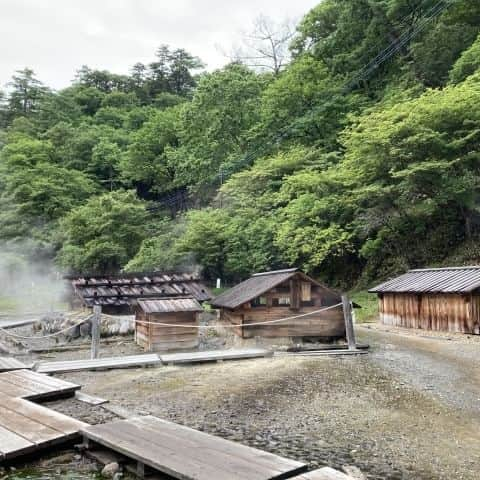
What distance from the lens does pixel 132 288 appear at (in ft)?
67.3

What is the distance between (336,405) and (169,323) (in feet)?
27.7

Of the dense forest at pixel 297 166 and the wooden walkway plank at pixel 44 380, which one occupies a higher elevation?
the dense forest at pixel 297 166

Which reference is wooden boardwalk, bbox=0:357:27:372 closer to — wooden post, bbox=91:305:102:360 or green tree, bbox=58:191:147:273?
wooden post, bbox=91:305:102:360

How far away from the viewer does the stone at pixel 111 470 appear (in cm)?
473

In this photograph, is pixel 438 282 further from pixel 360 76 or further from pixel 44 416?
pixel 360 76

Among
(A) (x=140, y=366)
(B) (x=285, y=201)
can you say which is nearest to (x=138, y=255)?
(B) (x=285, y=201)

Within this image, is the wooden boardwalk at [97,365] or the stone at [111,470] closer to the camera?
the stone at [111,470]

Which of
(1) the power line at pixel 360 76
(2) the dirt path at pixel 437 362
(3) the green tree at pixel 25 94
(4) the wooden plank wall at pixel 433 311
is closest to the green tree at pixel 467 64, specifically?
(1) the power line at pixel 360 76

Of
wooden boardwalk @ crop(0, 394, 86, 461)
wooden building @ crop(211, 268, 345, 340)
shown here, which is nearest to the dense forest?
wooden building @ crop(211, 268, 345, 340)

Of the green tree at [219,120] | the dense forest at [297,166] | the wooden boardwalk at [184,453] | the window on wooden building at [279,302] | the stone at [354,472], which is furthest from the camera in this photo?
the green tree at [219,120]

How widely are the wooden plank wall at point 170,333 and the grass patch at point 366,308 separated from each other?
8.62m

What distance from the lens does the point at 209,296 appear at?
64.8ft

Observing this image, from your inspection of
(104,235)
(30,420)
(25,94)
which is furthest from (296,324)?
(25,94)

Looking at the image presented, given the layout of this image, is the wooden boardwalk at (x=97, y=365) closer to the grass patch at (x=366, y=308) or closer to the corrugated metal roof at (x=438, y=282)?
the corrugated metal roof at (x=438, y=282)
